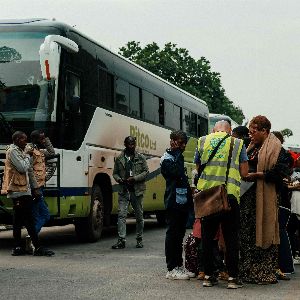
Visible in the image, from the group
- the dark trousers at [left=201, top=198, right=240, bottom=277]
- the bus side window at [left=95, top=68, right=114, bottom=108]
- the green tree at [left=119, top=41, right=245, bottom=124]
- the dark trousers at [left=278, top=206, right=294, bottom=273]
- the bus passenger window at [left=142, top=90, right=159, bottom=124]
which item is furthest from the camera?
the green tree at [left=119, top=41, right=245, bottom=124]

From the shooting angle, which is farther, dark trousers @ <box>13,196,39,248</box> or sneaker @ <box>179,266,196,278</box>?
dark trousers @ <box>13,196,39,248</box>

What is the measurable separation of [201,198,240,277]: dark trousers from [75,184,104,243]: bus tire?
18.3ft

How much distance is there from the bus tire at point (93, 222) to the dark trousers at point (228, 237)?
5.59 metres

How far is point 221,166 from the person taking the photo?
323 inches

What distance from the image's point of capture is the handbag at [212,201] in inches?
316

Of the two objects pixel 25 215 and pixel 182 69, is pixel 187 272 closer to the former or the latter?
pixel 25 215

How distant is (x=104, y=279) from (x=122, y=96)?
7.20 m

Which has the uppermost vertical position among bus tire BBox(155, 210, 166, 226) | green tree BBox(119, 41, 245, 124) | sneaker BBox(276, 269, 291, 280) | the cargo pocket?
green tree BBox(119, 41, 245, 124)

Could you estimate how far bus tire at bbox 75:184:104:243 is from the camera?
1369cm

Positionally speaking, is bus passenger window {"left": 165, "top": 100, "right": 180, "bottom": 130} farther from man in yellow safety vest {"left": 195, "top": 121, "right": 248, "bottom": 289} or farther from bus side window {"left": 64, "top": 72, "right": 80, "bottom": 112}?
man in yellow safety vest {"left": 195, "top": 121, "right": 248, "bottom": 289}

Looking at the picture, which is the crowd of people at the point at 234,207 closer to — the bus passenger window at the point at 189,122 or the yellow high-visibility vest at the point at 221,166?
the yellow high-visibility vest at the point at 221,166

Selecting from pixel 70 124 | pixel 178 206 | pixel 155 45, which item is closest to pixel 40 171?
pixel 70 124

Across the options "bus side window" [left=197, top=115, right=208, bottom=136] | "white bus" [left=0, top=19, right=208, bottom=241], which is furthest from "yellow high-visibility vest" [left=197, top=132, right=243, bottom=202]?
"bus side window" [left=197, top=115, right=208, bottom=136]

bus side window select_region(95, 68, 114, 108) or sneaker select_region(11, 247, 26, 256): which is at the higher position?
bus side window select_region(95, 68, 114, 108)
